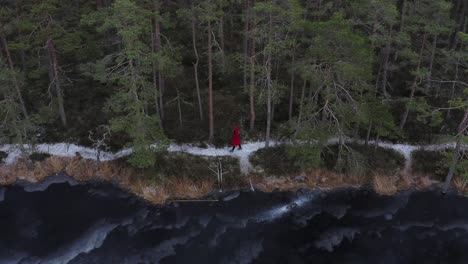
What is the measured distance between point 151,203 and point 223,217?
4144 mm

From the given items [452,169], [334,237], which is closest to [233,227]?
[334,237]

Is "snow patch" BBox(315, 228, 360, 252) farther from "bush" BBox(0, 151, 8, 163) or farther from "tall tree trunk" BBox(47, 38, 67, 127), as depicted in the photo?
"bush" BBox(0, 151, 8, 163)

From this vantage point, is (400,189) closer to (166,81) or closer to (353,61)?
(353,61)

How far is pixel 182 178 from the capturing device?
21.2 metres

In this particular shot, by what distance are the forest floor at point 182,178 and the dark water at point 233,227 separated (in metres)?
0.54

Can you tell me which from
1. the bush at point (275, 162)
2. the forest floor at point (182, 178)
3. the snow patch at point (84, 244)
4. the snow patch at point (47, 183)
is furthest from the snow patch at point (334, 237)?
the snow patch at point (47, 183)

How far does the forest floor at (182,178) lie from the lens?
21359mm

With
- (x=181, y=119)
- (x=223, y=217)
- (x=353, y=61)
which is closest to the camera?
(x=353, y=61)

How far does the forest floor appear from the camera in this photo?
2136cm

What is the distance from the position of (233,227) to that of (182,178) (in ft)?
13.6

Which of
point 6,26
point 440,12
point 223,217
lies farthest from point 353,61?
point 6,26

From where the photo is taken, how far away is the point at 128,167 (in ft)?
71.4

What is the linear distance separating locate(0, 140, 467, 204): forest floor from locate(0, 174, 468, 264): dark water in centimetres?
54

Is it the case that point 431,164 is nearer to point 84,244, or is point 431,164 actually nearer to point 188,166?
point 188,166
